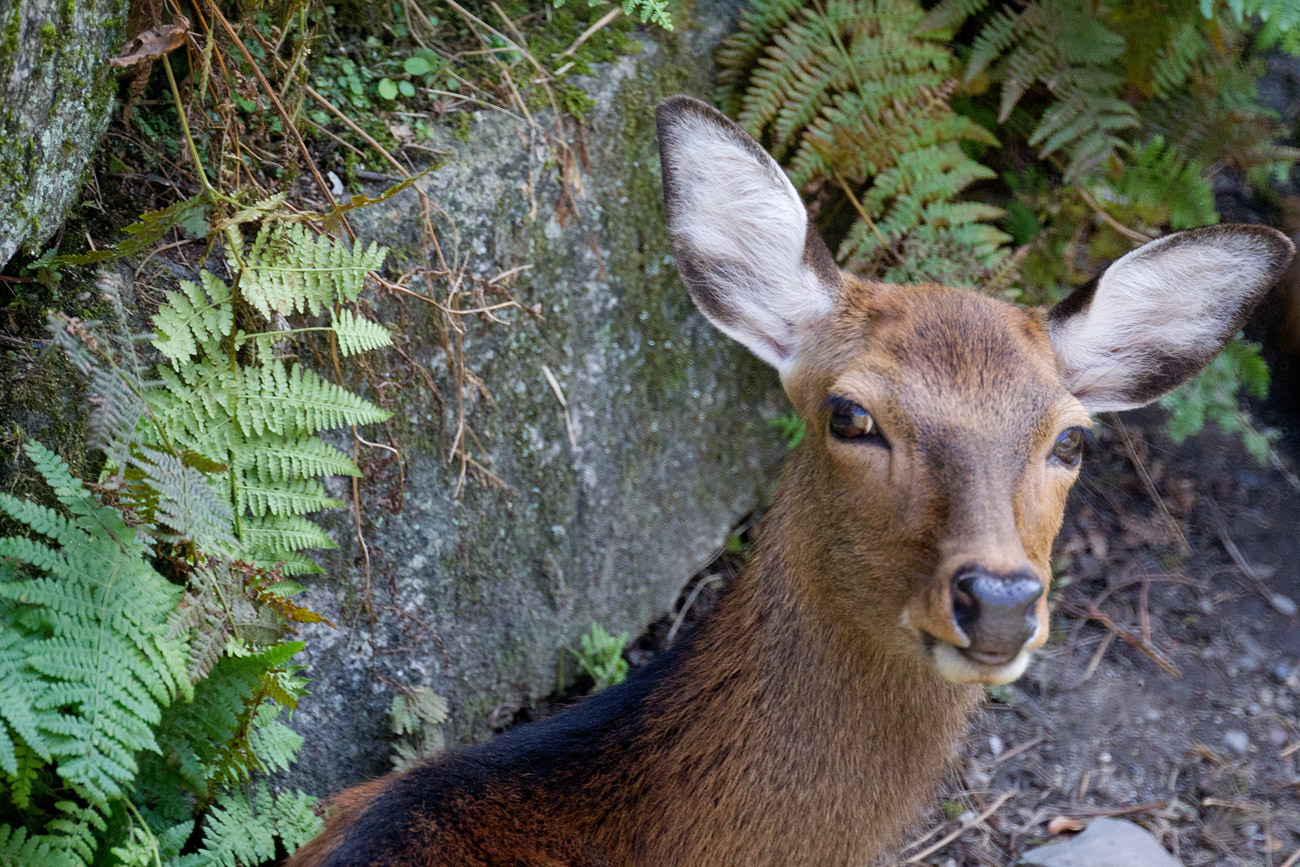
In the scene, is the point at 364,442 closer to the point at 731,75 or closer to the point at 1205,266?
the point at 731,75

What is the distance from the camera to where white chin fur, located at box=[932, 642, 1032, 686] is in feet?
9.36

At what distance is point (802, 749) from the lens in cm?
339

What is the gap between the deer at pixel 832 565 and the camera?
3.07 meters

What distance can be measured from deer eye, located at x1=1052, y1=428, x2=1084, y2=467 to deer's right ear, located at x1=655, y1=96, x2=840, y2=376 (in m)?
0.89

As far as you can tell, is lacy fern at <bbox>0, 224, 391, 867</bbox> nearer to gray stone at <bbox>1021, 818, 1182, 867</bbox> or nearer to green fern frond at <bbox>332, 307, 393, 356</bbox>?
green fern frond at <bbox>332, 307, 393, 356</bbox>

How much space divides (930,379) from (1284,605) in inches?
139

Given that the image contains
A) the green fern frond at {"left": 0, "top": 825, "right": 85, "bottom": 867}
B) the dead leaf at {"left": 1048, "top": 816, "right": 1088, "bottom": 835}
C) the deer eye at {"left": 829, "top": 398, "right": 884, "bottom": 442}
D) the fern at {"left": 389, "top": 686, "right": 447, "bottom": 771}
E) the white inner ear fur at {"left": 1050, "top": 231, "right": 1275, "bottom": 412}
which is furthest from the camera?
the dead leaf at {"left": 1048, "top": 816, "right": 1088, "bottom": 835}

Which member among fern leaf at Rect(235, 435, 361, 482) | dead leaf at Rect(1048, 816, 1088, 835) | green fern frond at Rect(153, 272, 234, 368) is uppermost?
green fern frond at Rect(153, 272, 234, 368)

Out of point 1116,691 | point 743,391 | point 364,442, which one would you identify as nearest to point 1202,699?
point 1116,691

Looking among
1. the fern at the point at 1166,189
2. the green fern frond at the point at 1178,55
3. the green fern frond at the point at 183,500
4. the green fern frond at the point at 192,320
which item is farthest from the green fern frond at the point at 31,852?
the green fern frond at the point at 1178,55

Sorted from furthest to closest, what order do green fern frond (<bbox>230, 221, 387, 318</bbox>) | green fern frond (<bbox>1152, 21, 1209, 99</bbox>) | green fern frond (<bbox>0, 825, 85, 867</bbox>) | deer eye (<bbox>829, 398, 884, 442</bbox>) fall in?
green fern frond (<bbox>1152, 21, 1209, 99</bbox>), green fern frond (<bbox>230, 221, 387, 318</bbox>), deer eye (<bbox>829, 398, 884, 442</bbox>), green fern frond (<bbox>0, 825, 85, 867</bbox>)

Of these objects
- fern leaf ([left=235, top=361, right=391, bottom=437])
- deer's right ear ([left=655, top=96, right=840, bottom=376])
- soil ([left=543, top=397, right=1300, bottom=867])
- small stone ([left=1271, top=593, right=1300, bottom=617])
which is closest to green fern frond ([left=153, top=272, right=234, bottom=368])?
fern leaf ([left=235, top=361, right=391, bottom=437])

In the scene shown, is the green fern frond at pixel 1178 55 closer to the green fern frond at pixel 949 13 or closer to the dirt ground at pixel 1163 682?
the green fern frond at pixel 949 13

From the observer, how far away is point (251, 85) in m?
3.87
